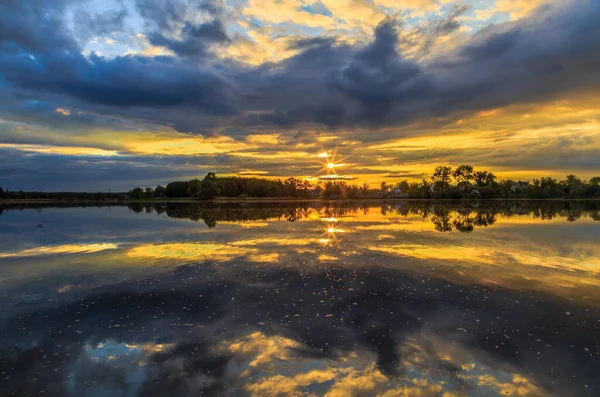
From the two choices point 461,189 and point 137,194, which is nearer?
point 461,189

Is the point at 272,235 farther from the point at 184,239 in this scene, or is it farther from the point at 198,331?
the point at 198,331

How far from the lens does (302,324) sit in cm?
1136

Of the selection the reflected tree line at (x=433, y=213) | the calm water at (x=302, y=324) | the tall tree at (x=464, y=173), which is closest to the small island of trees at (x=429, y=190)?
the tall tree at (x=464, y=173)

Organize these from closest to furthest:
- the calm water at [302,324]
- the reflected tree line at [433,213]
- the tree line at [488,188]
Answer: the calm water at [302,324] < the reflected tree line at [433,213] < the tree line at [488,188]

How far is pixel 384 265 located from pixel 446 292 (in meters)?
5.31

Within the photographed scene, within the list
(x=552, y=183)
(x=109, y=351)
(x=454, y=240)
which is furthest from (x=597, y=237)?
(x=552, y=183)

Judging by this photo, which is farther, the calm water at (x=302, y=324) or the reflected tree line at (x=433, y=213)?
the reflected tree line at (x=433, y=213)

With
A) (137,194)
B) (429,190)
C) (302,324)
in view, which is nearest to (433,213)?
(302,324)

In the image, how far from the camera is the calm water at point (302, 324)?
26.5 ft

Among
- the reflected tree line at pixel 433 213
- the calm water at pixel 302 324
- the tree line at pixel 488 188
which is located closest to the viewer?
the calm water at pixel 302 324

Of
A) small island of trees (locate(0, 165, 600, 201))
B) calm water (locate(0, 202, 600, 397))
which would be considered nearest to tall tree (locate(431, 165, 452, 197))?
small island of trees (locate(0, 165, 600, 201))

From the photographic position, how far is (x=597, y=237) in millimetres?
29422

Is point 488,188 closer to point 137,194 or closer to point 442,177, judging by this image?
point 442,177

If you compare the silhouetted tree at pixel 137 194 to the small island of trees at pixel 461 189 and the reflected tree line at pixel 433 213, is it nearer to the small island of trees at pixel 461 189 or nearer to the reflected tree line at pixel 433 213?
the small island of trees at pixel 461 189
